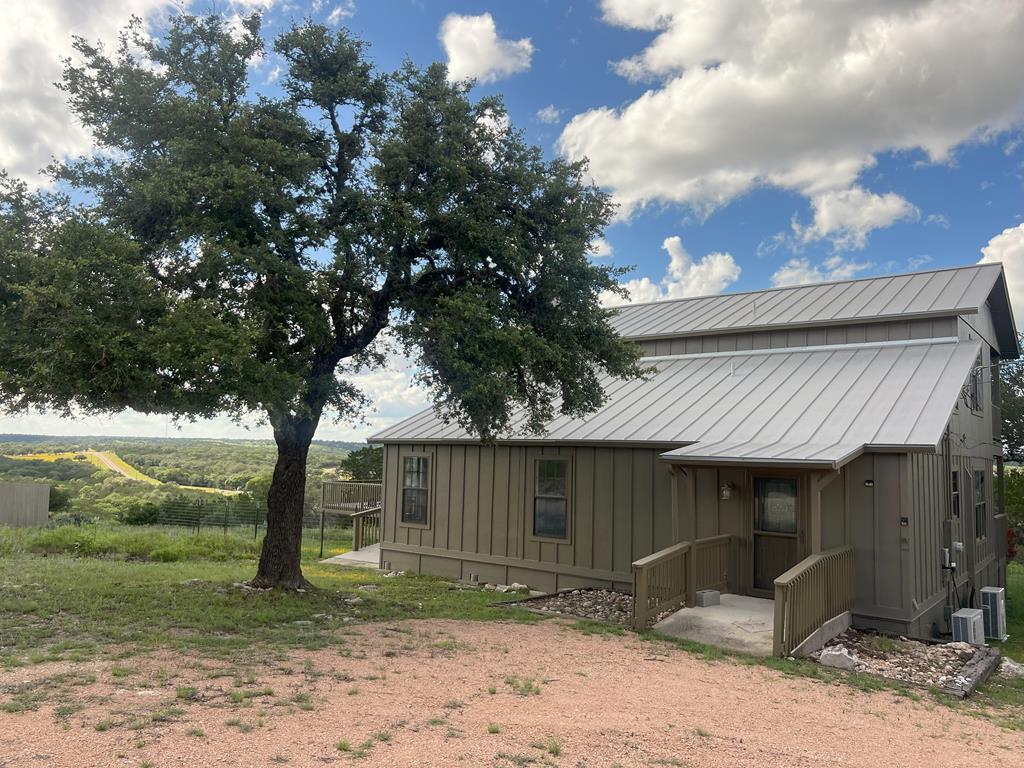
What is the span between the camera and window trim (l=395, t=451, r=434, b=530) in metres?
15.4

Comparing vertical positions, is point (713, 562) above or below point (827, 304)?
below

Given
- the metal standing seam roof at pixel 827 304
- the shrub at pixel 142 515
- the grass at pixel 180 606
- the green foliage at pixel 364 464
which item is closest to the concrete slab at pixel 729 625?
the grass at pixel 180 606

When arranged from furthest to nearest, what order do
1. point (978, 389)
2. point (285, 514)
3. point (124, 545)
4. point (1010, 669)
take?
point (124, 545) → point (978, 389) → point (285, 514) → point (1010, 669)

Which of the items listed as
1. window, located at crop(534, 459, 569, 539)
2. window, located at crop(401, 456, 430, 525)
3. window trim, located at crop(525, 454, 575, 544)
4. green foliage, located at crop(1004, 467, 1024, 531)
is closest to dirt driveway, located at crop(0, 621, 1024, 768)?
window trim, located at crop(525, 454, 575, 544)

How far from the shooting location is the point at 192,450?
305 ft

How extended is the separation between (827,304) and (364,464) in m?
19.7

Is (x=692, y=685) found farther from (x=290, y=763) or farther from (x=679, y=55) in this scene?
(x=679, y=55)

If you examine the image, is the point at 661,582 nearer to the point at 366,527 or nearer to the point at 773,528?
the point at 773,528

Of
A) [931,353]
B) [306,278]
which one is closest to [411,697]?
[306,278]

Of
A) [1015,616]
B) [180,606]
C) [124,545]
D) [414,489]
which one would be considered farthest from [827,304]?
[124,545]

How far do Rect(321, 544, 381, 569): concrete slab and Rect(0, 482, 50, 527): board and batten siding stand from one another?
10.4 metres

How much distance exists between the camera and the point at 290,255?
948 cm

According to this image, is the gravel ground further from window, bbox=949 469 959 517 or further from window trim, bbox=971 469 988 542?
window trim, bbox=971 469 988 542

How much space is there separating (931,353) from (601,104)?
9.20m
